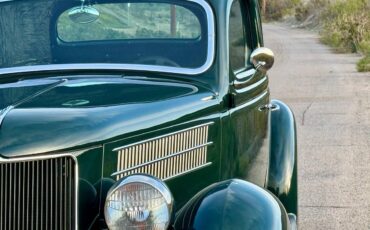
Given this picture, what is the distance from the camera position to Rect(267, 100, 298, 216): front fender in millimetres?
5262

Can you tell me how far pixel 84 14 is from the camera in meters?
4.88

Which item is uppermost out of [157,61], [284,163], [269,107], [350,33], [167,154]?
[157,61]

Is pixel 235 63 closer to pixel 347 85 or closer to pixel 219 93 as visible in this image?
pixel 219 93

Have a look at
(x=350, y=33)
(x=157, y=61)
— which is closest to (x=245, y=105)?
(x=157, y=61)

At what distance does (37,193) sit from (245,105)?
6.14 feet

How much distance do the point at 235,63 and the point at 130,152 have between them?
1404mm

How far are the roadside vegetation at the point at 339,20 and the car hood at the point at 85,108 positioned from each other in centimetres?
627

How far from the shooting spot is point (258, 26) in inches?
231

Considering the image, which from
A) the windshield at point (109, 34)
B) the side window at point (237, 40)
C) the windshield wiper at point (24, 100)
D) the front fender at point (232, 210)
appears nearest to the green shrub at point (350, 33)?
the side window at point (237, 40)

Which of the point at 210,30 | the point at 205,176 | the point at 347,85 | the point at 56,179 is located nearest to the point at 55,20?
the point at 210,30

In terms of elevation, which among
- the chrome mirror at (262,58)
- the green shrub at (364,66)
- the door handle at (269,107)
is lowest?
the green shrub at (364,66)

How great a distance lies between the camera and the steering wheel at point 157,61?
4.62 meters

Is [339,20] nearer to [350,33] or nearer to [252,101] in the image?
[350,33]

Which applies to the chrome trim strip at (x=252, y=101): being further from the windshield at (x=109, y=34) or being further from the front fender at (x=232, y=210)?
the front fender at (x=232, y=210)
